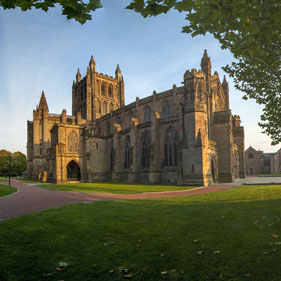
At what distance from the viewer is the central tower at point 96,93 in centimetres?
6562

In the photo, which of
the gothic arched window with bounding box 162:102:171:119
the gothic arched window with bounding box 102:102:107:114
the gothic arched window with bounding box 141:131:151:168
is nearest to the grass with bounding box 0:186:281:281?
the gothic arched window with bounding box 141:131:151:168

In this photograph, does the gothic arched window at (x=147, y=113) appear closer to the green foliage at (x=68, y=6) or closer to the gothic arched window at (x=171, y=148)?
the gothic arched window at (x=171, y=148)

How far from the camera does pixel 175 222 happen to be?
820 centimetres

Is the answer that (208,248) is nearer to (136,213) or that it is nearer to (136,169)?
(136,213)

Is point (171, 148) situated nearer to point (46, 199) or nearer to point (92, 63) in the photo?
point (46, 199)

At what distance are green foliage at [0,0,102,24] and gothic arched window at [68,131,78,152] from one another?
4374 cm

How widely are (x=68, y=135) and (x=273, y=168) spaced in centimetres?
6104

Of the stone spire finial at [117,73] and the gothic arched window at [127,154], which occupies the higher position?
the stone spire finial at [117,73]

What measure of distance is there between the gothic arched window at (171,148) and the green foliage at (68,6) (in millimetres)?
29457

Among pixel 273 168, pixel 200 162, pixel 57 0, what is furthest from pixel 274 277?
pixel 273 168

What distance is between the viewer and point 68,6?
4004 millimetres

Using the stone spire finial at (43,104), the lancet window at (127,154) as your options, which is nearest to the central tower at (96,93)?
the stone spire finial at (43,104)

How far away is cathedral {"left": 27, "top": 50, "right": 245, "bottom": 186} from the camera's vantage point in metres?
30.3

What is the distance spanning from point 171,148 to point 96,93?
3946 cm
